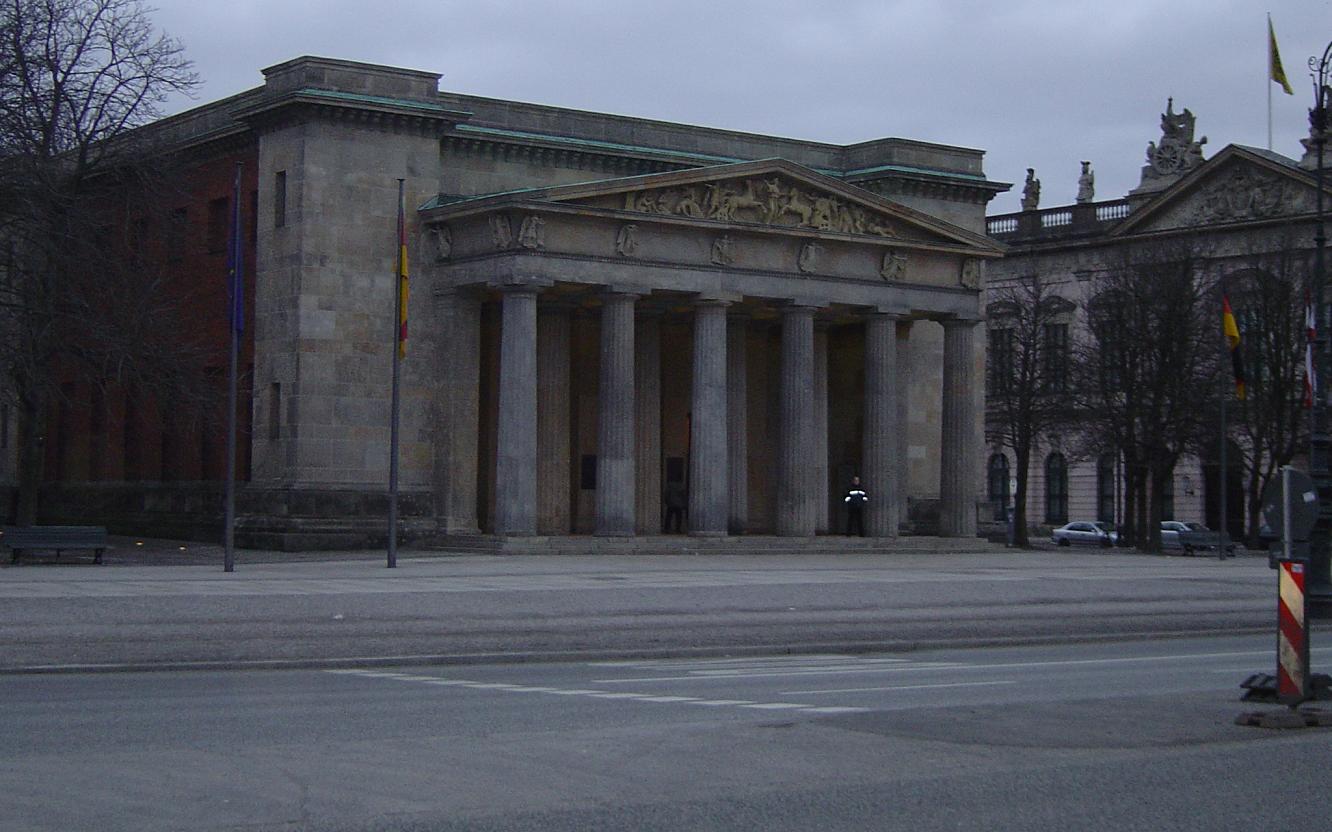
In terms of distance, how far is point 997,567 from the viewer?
50688 millimetres

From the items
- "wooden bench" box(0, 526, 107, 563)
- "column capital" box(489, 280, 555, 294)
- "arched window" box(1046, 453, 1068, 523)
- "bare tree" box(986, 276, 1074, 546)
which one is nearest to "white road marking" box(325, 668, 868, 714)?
"wooden bench" box(0, 526, 107, 563)

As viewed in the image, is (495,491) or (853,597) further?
(495,491)

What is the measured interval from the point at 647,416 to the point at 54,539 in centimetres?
2398

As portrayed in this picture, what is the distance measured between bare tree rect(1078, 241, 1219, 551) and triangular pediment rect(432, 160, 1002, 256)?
578 inches

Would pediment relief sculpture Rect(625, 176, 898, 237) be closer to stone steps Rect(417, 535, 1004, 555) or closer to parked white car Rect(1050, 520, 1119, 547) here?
stone steps Rect(417, 535, 1004, 555)

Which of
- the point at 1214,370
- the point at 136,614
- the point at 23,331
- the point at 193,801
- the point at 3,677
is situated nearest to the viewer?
the point at 193,801

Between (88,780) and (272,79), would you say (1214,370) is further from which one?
(88,780)

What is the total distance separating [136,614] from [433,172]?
30.7 m

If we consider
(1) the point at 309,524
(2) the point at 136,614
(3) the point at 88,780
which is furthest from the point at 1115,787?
(1) the point at 309,524

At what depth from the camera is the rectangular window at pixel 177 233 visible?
57.1m

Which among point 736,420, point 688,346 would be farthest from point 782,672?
point 688,346

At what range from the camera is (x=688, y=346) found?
6494 cm

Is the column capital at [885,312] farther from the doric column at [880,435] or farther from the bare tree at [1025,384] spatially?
the bare tree at [1025,384]

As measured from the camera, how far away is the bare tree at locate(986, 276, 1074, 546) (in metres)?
78.7
